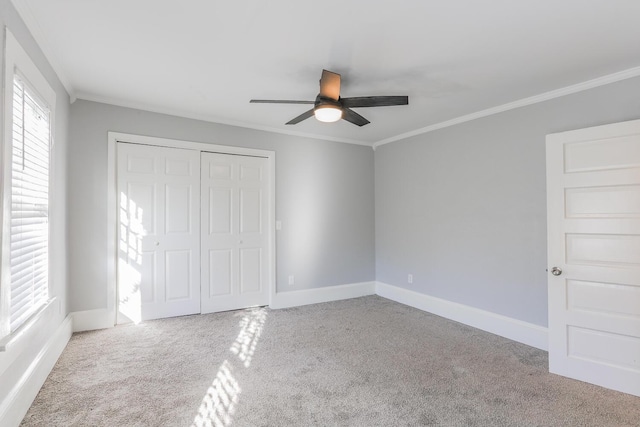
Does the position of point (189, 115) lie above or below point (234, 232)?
above

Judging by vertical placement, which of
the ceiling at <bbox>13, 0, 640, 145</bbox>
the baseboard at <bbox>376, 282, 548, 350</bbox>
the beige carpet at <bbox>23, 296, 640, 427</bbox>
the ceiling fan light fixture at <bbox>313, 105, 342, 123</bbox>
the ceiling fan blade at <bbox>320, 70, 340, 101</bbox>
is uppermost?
the ceiling at <bbox>13, 0, 640, 145</bbox>

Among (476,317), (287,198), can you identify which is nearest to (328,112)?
(287,198)

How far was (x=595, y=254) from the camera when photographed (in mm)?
2508

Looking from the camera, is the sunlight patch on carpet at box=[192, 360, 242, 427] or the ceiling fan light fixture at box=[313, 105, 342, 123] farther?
the ceiling fan light fixture at box=[313, 105, 342, 123]

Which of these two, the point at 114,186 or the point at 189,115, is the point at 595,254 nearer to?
the point at 189,115

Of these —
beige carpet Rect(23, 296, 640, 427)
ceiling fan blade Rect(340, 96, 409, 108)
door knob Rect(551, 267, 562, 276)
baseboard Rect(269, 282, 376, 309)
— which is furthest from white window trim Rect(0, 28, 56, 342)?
door knob Rect(551, 267, 562, 276)

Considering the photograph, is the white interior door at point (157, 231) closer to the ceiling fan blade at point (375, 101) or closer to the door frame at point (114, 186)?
the door frame at point (114, 186)

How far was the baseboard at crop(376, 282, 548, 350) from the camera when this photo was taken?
317 cm

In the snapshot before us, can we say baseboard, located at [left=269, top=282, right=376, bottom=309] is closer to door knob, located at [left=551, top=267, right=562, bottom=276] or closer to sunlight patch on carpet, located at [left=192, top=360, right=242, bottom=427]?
sunlight patch on carpet, located at [left=192, top=360, right=242, bottom=427]

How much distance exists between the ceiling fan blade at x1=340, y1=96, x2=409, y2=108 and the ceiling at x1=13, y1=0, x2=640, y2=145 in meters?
0.31

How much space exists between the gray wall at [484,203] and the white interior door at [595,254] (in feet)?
1.50

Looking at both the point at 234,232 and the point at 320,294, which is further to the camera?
the point at 320,294

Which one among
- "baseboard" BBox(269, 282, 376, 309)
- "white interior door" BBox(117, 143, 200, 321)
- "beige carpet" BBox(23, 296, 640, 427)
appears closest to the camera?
"beige carpet" BBox(23, 296, 640, 427)

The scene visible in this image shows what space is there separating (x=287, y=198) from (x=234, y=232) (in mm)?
865
